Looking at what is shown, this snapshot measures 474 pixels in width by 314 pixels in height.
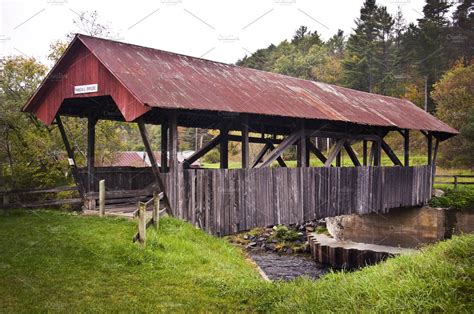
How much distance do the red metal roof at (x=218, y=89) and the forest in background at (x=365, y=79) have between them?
7152mm

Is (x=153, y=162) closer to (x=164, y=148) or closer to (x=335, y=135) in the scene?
(x=164, y=148)

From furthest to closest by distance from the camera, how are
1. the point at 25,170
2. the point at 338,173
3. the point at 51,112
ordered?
the point at 25,170
the point at 338,173
the point at 51,112

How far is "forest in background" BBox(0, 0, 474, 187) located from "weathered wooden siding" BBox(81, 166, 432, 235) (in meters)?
5.10

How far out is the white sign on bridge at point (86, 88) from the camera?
1093 cm

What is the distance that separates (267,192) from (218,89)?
3131 mm

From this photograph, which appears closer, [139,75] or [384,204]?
[139,75]

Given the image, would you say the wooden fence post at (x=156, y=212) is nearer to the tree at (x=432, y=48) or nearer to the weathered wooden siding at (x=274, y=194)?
the weathered wooden siding at (x=274, y=194)

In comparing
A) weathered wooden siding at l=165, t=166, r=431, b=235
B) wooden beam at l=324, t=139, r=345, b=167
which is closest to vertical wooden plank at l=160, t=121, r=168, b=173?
weathered wooden siding at l=165, t=166, r=431, b=235

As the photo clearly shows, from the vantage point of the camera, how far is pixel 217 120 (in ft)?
51.4

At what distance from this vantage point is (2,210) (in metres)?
13.3

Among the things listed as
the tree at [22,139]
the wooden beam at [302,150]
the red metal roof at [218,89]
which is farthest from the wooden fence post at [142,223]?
the tree at [22,139]

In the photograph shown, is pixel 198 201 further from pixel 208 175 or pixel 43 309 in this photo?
pixel 43 309

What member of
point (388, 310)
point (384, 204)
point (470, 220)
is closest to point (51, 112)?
point (388, 310)

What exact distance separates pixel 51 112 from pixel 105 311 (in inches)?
310
